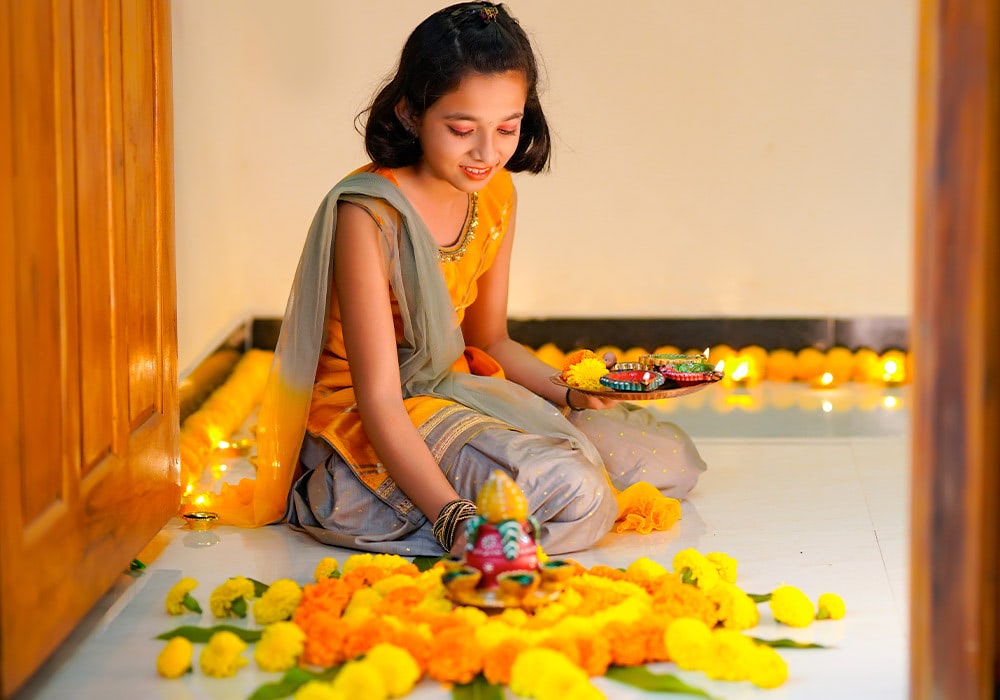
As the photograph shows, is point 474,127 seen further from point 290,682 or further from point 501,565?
point 290,682

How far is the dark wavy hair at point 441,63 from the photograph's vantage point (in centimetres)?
241

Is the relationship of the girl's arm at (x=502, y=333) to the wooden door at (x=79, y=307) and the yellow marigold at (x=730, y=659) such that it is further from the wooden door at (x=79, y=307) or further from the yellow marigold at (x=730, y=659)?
the yellow marigold at (x=730, y=659)

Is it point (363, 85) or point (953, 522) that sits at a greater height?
point (363, 85)

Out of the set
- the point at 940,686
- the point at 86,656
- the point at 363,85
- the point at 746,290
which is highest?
the point at 363,85

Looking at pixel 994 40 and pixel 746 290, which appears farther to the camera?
pixel 746 290

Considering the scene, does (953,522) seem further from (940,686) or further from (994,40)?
(994,40)

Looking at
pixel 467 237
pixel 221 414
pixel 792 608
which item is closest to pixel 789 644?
pixel 792 608

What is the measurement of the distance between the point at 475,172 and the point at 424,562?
775 millimetres

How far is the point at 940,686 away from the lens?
1382mm

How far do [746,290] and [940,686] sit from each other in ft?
10.7

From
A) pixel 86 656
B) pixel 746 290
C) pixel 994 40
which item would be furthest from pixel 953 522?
pixel 746 290

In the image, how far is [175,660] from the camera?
179 cm

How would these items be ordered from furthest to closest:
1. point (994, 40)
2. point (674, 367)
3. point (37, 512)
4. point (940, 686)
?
1. point (674, 367)
2. point (37, 512)
3. point (940, 686)
4. point (994, 40)

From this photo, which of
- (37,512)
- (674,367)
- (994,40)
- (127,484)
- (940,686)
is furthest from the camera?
(674,367)
